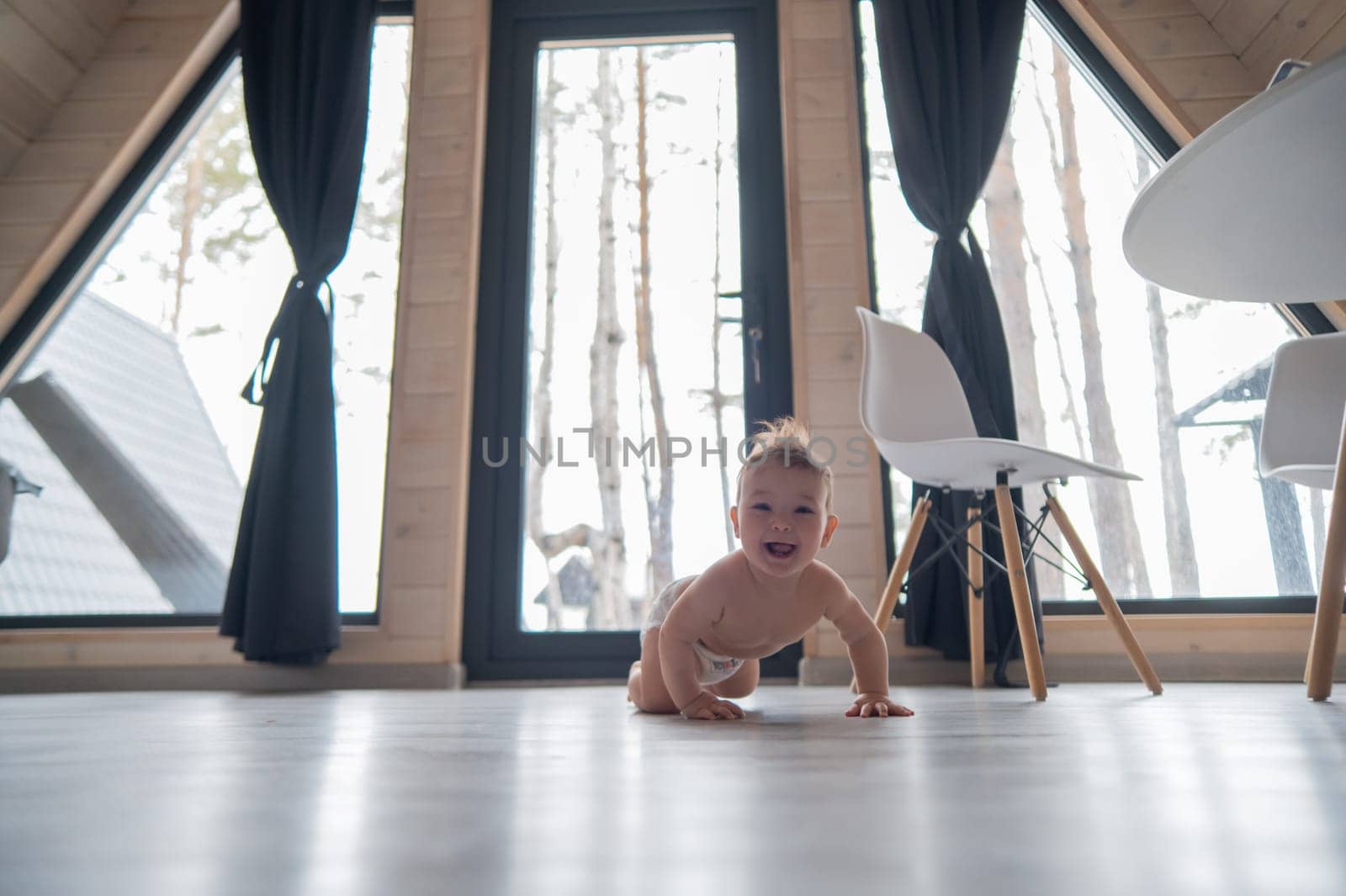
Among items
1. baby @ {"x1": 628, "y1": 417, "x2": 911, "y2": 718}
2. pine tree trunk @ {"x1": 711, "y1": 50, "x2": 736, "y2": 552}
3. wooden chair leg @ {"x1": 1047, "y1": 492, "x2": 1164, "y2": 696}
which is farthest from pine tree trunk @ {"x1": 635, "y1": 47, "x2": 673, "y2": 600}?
baby @ {"x1": 628, "y1": 417, "x2": 911, "y2": 718}

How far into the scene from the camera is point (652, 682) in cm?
144

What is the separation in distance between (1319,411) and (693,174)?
79.4 inches

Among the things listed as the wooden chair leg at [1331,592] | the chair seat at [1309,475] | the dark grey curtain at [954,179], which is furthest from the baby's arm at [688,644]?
the dark grey curtain at [954,179]

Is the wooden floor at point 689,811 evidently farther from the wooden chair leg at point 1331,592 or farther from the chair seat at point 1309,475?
the chair seat at point 1309,475

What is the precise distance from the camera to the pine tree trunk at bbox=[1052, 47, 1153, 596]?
286 centimetres

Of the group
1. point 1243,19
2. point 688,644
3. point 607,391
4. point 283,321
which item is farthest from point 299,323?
point 1243,19

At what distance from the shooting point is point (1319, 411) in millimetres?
2256

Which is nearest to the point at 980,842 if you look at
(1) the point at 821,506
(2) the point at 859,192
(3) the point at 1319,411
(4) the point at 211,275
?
(1) the point at 821,506

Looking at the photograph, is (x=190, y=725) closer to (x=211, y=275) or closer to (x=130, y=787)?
(x=130, y=787)

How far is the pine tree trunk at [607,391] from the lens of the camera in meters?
3.00

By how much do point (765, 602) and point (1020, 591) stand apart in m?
0.87

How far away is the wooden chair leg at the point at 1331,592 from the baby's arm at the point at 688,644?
3.05 feet

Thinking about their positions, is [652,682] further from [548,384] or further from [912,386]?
[548,384]

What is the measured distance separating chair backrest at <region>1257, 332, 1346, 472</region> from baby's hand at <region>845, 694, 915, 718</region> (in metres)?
1.45
